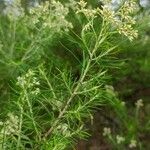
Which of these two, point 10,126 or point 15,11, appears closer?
point 10,126

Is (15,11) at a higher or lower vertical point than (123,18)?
higher

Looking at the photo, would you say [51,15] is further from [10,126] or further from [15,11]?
[10,126]

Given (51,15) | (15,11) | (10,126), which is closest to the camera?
(10,126)

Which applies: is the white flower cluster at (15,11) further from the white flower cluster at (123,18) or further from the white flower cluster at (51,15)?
the white flower cluster at (123,18)

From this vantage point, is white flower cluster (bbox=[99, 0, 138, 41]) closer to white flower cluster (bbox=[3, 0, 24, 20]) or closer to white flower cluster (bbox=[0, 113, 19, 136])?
white flower cluster (bbox=[0, 113, 19, 136])

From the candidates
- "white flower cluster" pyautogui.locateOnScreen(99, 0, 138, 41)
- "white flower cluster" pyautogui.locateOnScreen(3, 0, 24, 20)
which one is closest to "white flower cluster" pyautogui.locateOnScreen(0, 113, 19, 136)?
"white flower cluster" pyautogui.locateOnScreen(99, 0, 138, 41)

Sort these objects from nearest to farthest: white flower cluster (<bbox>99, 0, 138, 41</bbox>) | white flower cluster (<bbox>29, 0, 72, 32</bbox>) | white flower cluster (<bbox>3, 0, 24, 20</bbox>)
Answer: white flower cluster (<bbox>99, 0, 138, 41</bbox>) < white flower cluster (<bbox>29, 0, 72, 32</bbox>) < white flower cluster (<bbox>3, 0, 24, 20</bbox>)

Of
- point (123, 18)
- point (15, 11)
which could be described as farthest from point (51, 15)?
point (123, 18)

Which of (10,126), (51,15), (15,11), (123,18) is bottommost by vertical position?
(10,126)

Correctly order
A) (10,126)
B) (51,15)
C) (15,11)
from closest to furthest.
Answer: (10,126), (51,15), (15,11)

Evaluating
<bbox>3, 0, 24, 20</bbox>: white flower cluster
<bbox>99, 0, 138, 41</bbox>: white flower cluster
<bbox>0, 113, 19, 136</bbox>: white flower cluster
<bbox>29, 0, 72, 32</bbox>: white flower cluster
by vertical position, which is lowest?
<bbox>0, 113, 19, 136</bbox>: white flower cluster
